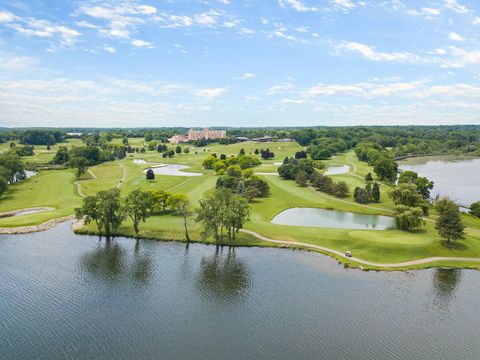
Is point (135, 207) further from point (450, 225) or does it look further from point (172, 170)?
point (172, 170)

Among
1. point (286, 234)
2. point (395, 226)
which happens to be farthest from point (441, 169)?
point (286, 234)

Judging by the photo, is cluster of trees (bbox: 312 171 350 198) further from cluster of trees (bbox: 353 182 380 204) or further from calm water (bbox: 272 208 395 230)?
calm water (bbox: 272 208 395 230)

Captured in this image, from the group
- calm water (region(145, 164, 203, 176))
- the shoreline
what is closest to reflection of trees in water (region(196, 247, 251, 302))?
the shoreline

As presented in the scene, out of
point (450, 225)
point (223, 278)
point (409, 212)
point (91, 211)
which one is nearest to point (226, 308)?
point (223, 278)

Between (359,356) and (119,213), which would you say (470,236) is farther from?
(119,213)

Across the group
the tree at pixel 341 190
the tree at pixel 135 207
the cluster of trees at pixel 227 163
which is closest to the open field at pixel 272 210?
the tree at pixel 341 190

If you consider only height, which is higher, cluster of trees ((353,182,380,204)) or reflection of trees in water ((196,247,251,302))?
cluster of trees ((353,182,380,204))
